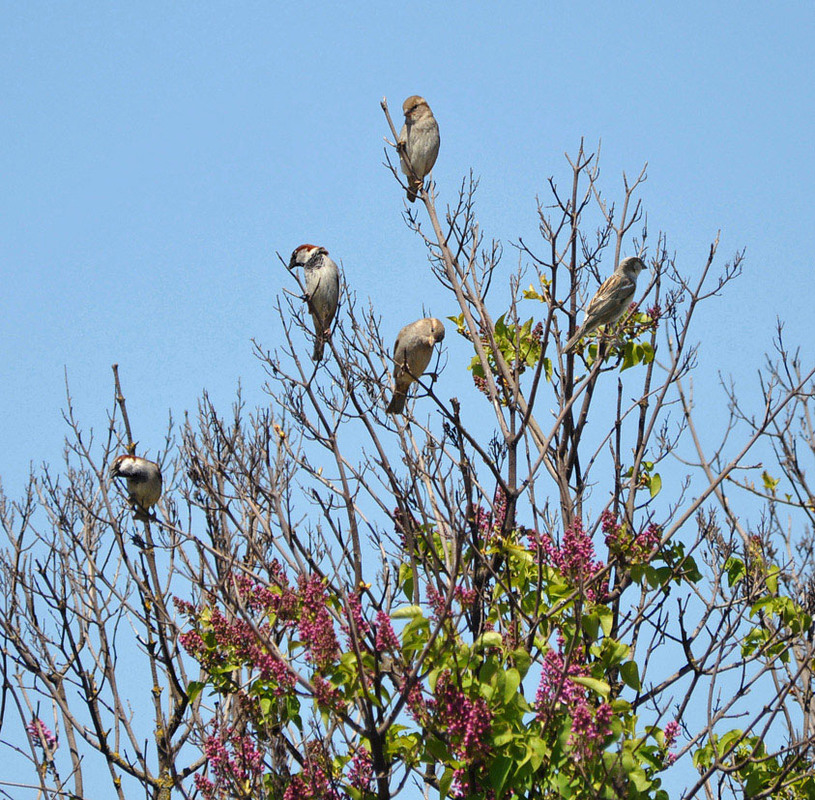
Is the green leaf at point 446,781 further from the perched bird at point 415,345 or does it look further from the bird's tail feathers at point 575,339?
the perched bird at point 415,345

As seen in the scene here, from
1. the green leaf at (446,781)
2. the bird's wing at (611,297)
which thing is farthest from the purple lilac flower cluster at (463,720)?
the bird's wing at (611,297)

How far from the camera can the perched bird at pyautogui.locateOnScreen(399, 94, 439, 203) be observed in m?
7.55

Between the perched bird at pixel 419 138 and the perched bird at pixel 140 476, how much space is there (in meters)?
2.61

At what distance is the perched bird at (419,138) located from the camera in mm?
7547

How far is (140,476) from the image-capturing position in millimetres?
7262

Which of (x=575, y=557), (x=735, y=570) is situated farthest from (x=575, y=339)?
(x=575, y=557)

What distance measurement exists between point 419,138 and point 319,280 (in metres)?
1.56

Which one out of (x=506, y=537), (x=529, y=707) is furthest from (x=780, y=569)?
(x=529, y=707)

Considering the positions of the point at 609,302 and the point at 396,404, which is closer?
the point at 609,302

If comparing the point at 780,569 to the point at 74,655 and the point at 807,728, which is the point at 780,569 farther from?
the point at 74,655

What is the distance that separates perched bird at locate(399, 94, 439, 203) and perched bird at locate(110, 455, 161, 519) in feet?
8.57

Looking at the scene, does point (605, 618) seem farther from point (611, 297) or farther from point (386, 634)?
point (611, 297)

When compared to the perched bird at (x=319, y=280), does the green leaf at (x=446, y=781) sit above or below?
below

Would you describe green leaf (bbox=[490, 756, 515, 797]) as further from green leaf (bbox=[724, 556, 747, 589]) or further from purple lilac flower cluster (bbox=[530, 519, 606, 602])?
green leaf (bbox=[724, 556, 747, 589])
